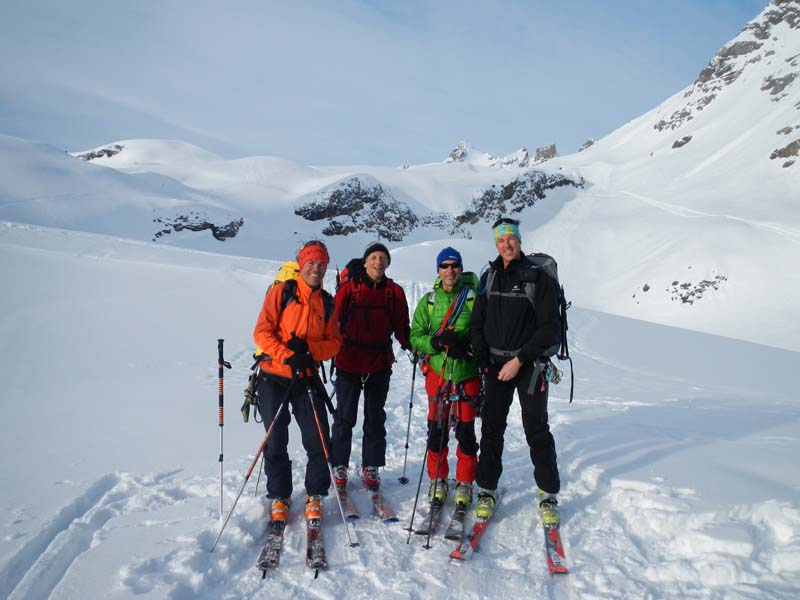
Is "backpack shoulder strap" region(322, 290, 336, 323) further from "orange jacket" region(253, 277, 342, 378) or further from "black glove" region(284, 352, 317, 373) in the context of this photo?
"black glove" region(284, 352, 317, 373)

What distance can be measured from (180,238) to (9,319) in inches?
1493

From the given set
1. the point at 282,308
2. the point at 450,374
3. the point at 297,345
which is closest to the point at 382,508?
the point at 450,374

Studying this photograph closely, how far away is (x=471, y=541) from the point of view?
370 cm

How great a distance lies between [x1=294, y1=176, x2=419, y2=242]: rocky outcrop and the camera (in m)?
54.6

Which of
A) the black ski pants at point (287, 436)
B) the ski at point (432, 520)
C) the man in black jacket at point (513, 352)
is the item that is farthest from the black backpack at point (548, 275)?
the black ski pants at point (287, 436)

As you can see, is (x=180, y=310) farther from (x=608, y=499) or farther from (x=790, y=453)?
(x=790, y=453)

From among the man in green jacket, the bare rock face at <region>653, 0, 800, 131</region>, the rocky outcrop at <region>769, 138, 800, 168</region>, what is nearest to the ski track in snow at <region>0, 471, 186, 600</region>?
the man in green jacket

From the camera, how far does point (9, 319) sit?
9172mm

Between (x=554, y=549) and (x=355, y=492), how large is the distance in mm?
1851

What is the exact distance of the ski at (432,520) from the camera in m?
3.81

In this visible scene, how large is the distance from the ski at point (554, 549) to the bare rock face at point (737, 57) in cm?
7040

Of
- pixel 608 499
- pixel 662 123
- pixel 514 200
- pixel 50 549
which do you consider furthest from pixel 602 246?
pixel 662 123

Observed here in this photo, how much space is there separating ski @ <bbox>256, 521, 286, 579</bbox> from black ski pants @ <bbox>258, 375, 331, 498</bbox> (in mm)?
253

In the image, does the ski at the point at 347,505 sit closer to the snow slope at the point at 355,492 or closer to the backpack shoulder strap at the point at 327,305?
the snow slope at the point at 355,492
